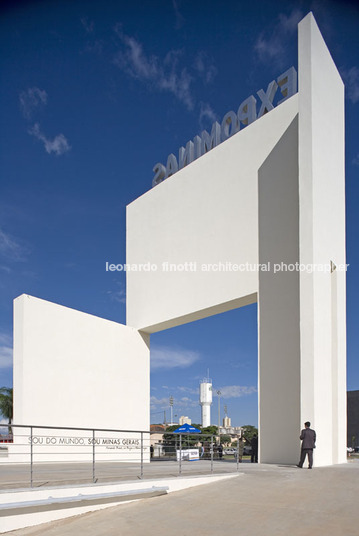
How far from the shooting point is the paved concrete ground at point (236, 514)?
17.5 ft

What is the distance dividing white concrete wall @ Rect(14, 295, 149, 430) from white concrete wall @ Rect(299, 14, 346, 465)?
282 inches

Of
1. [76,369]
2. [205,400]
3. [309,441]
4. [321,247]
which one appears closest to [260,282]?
→ [321,247]

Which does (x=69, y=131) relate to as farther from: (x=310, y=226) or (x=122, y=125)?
(x=310, y=226)

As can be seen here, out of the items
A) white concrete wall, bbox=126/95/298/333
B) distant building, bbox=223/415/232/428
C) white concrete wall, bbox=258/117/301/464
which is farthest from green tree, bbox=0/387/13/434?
distant building, bbox=223/415/232/428

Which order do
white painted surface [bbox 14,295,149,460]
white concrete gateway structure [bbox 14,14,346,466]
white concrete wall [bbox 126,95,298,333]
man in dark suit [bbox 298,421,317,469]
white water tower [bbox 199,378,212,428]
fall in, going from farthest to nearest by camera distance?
white water tower [bbox 199,378,212,428] < white concrete wall [bbox 126,95,298,333] < white painted surface [bbox 14,295,149,460] < white concrete gateway structure [bbox 14,14,346,466] < man in dark suit [bbox 298,421,317,469]

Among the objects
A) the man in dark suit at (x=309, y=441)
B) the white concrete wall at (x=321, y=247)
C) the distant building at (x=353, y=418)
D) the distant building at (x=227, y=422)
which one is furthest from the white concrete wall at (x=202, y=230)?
the distant building at (x=227, y=422)

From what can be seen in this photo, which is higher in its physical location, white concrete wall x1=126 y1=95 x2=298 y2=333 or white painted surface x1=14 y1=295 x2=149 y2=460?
white concrete wall x1=126 y1=95 x2=298 y2=333

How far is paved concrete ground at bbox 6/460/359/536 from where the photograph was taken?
17.5 ft

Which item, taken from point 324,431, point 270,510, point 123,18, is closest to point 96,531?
point 270,510

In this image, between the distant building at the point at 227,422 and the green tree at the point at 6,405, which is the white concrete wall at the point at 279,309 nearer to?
the green tree at the point at 6,405

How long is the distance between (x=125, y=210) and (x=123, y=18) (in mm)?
7429

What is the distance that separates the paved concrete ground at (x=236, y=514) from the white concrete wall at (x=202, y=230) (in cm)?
714

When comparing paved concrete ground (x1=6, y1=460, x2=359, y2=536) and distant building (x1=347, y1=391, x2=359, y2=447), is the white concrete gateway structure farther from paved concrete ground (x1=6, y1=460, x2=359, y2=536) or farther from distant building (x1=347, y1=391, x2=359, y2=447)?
distant building (x1=347, y1=391, x2=359, y2=447)

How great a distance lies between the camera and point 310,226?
11.6 m
